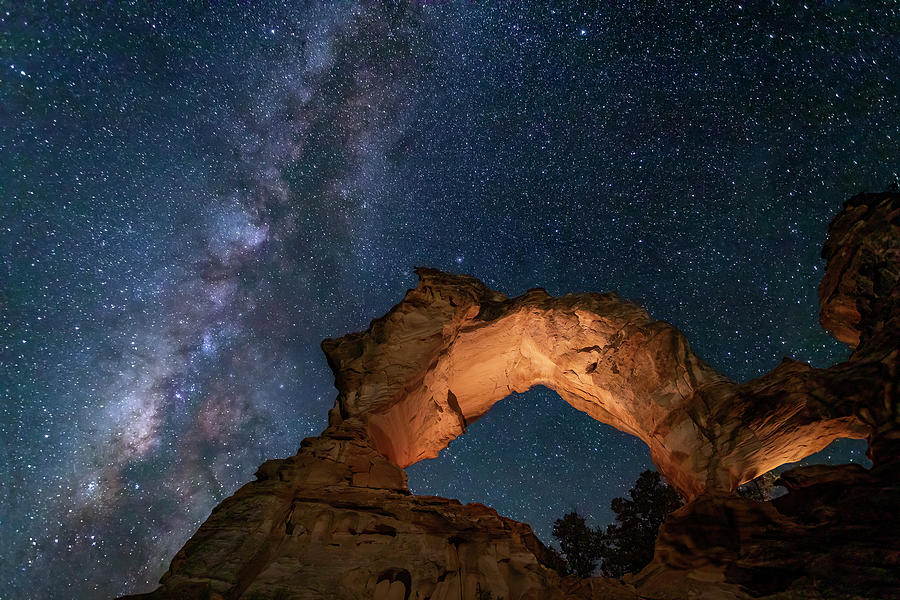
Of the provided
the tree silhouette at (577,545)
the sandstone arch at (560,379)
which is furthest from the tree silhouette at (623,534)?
the sandstone arch at (560,379)

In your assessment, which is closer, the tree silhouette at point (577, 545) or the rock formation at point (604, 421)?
the rock formation at point (604, 421)

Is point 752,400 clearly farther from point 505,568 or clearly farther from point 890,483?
point 505,568

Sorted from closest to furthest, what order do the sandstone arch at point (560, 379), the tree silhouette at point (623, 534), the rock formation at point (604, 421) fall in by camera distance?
the rock formation at point (604, 421) < the sandstone arch at point (560, 379) < the tree silhouette at point (623, 534)

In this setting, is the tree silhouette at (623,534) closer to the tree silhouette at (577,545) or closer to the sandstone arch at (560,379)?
the tree silhouette at (577,545)

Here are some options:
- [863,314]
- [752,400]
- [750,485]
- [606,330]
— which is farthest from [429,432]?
[750,485]

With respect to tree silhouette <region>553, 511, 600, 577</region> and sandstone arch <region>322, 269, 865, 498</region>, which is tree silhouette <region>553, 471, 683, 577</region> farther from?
sandstone arch <region>322, 269, 865, 498</region>

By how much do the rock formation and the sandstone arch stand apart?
0.06m

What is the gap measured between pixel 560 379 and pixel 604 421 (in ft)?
6.88

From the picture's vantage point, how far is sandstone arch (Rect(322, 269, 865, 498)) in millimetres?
10555

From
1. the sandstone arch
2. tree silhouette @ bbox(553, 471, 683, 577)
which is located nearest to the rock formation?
the sandstone arch

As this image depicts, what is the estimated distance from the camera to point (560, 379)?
1638cm

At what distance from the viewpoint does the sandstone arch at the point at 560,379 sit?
10.6m

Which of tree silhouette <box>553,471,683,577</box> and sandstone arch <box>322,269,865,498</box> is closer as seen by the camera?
sandstone arch <box>322,269,865,498</box>

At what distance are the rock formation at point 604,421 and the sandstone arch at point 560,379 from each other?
55 mm
